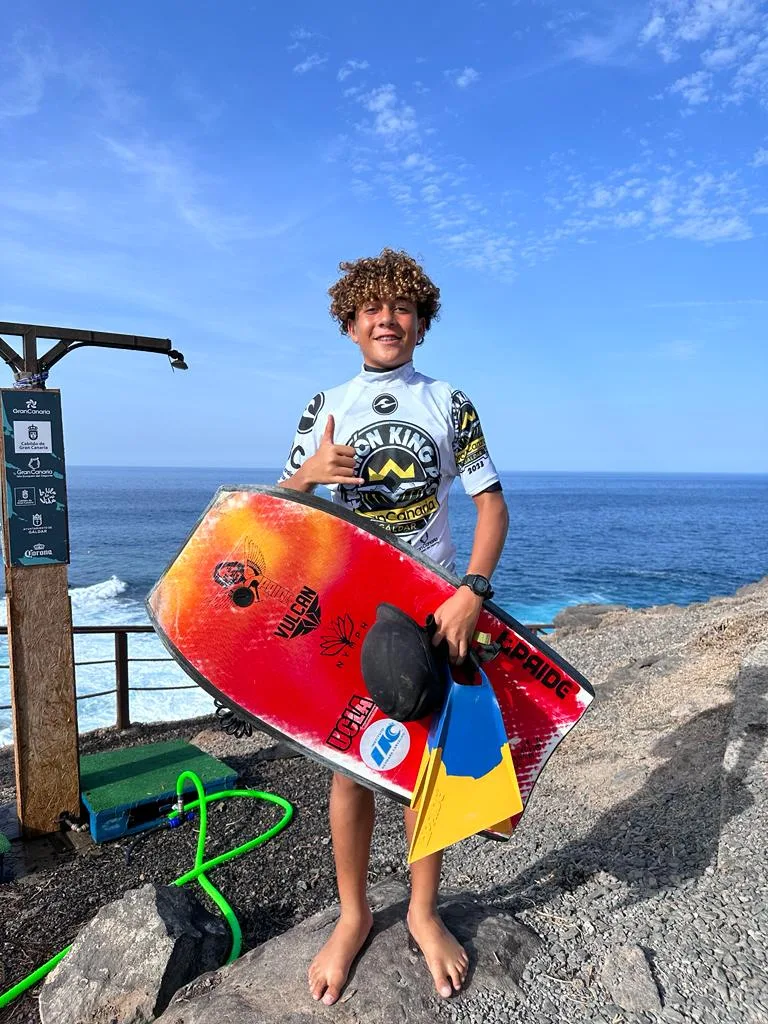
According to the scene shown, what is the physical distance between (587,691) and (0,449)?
3.99 meters

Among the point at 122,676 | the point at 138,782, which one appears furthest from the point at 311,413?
the point at 122,676

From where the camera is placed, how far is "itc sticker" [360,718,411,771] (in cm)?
232

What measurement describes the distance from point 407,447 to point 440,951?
1743mm

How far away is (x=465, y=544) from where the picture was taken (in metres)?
49.9

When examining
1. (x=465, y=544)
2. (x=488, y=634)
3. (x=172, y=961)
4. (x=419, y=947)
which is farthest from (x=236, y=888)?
(x=465, y=544)

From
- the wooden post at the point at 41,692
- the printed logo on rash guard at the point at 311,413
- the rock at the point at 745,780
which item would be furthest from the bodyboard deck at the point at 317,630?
the wooden post at the point at 41,692

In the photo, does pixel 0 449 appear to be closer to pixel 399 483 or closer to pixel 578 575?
pixel 399 483

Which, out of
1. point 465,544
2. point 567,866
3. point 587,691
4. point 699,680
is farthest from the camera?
point 465,544

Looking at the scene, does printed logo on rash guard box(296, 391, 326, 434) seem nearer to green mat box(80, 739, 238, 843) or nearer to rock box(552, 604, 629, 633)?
green mat box(80, 739, 238, 843)

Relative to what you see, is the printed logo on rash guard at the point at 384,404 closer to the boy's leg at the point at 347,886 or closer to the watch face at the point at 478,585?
the watch face at the point at 478,585

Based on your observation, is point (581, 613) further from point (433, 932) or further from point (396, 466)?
point (396, 466)

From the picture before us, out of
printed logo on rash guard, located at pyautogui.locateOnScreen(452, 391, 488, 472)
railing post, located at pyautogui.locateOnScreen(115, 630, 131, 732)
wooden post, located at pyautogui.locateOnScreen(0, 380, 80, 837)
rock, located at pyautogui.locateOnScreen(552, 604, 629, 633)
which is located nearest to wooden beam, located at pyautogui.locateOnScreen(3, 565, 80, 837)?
wooden post, located at pyautogui.locateOnScreen(0, 380, 80, 837)

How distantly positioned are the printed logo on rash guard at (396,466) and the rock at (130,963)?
7.00 feet

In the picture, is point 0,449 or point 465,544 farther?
point 465,544
